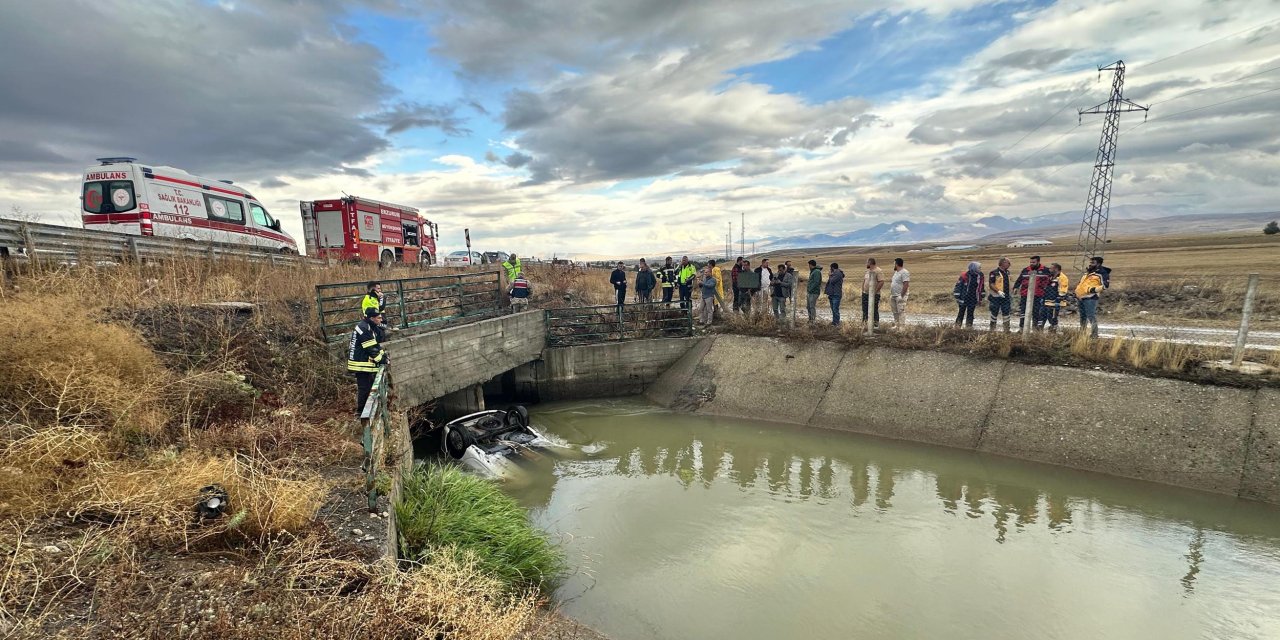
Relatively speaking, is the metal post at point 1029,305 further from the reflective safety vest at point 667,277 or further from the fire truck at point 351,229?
the fire truck at point 351,229

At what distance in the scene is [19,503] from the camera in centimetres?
411

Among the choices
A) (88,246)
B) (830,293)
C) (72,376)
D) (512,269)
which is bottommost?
(72,376)

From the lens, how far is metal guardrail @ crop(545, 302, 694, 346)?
15.1 meters

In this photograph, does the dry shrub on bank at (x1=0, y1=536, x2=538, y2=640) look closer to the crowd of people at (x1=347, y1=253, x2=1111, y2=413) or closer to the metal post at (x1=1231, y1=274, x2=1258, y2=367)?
the crowd of people at (x1=347, y1=253, x2=1111, y2=413)

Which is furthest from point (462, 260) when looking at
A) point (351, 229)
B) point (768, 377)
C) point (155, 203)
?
point (768, 377)

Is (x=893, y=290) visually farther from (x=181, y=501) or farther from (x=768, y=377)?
(x=181, y=501)

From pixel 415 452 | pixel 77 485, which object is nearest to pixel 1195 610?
pixel 77 485

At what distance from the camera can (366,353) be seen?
7805 mm

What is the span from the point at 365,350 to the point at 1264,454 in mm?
Result: 13730

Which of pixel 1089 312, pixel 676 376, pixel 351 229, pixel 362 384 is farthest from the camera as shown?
pixel 351 229

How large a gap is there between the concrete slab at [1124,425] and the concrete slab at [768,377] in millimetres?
3500

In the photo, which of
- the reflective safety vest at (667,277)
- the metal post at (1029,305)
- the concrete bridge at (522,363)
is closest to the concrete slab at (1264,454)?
the metal post at (1029,305)

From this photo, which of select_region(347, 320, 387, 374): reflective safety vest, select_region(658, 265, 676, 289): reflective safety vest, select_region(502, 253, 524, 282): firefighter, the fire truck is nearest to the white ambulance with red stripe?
the fire truck

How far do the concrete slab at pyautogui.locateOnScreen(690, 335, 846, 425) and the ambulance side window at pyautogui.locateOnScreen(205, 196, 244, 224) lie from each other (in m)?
14.0
